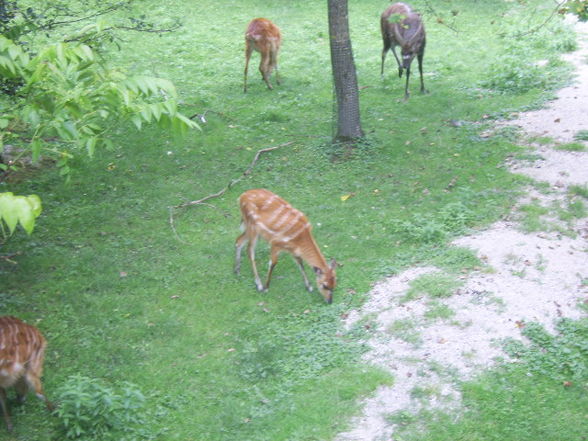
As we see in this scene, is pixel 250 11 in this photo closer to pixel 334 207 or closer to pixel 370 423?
pixel 334 207

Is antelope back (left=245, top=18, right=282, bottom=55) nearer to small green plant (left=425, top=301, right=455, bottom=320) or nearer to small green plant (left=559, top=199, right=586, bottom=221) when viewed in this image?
small green plant (left=559, top=199, right=586, bottom=221)

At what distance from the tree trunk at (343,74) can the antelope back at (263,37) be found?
9.47 ft

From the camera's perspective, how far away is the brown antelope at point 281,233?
7816 mm

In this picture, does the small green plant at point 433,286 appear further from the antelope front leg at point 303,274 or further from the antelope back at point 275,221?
the antelope back at point 275,221

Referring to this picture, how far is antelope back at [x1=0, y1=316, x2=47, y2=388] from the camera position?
5.88 m

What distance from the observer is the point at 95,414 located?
19.2ft

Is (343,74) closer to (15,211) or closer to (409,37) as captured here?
(409,37)

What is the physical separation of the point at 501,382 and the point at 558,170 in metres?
4.81

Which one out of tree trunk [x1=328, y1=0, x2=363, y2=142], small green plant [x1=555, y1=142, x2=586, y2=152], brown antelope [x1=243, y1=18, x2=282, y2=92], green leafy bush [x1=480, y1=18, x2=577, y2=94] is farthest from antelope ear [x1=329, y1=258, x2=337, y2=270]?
brown antelope [x1=243, y1=18, x2=282, y2=92]

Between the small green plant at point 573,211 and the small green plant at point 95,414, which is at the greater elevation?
the small green plant at point 573,211

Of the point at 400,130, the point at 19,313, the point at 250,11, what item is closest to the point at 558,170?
the point at 400,130

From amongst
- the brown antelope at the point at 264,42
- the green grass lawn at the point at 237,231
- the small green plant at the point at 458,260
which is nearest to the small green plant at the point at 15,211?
the green grass lawn at the point at 237,231

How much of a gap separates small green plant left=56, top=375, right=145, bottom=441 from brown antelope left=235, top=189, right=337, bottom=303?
2.54 m

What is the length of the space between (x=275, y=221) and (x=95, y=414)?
10.4 ft
